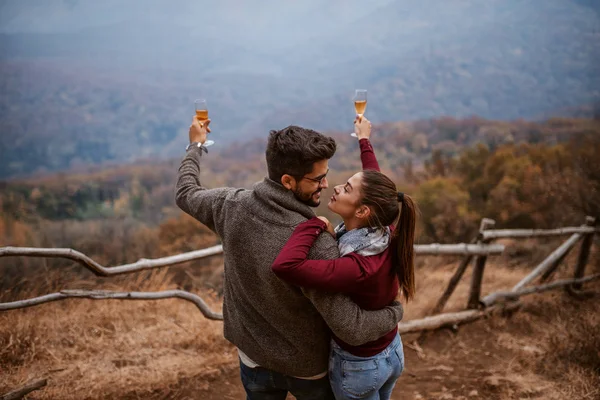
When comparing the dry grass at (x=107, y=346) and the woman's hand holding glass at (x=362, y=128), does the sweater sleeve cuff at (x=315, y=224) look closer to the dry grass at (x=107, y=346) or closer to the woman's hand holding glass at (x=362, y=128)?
the woman's hand holding glass at (x=362, y=128)

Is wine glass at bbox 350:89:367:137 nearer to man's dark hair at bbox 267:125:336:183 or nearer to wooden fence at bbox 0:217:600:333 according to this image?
man's dark hair at bbox 267:125:336:183

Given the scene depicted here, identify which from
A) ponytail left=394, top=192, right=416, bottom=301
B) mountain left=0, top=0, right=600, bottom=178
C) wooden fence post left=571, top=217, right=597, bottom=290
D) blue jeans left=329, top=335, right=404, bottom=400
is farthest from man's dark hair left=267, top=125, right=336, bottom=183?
mountain left=0, top=0, right=600, bottom=178

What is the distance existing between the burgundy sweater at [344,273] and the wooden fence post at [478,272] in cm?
332

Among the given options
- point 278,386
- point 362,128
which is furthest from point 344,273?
point 362,128

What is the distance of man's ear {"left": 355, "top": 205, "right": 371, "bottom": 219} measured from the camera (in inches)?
61.7

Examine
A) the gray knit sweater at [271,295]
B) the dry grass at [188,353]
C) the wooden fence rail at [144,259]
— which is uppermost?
the gray knit sweater at [271,295]

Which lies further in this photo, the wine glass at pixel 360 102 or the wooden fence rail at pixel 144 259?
the wooden fence rail at pixel 144 259

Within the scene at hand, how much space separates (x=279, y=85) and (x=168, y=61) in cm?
1830

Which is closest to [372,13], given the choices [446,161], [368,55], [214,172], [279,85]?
[368,55]

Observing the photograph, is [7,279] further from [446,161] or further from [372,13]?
[372,13]

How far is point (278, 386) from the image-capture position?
169cm

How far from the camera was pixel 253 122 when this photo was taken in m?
56.0

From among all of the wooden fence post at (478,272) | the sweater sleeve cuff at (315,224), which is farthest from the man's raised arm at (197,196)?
the wooden fence post at (478,272)

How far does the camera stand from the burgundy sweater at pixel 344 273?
4.33 ft
